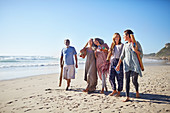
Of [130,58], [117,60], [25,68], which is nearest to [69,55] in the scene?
[117,60]

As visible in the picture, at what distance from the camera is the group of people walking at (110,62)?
363 centimetres

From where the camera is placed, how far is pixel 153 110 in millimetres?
2994

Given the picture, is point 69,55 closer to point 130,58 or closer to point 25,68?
point 130,58

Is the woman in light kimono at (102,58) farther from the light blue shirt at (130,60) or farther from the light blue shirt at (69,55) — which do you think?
the light blue shirt at (69,55)

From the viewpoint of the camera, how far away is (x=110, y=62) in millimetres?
4359

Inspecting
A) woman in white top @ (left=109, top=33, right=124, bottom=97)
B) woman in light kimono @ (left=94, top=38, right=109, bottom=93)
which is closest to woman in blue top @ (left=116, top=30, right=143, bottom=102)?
woman in white top @ (left=109, top=33, right=124, bottom=97)

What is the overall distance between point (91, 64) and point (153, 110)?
7.96ft

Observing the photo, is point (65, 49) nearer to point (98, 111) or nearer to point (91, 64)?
point (91, 64)

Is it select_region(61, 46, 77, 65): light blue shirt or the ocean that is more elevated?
select_region(61, 46, 77, 65): light blue shirt

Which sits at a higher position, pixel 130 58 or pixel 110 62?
pixel 130 58

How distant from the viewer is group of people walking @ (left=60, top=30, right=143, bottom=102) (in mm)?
3634

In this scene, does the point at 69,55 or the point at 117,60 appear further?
the point at 69,55

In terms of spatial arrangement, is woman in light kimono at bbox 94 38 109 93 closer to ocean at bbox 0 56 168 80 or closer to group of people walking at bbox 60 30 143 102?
group of people walking at bbox 60 30 143 102

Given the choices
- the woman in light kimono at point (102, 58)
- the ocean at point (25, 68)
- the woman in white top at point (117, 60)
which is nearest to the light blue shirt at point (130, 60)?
the woman in white top at point (117, 60)
